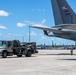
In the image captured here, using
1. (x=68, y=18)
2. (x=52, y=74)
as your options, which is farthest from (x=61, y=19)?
(x=52, y=74)

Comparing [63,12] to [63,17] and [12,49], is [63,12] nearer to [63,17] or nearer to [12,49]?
[63,17]

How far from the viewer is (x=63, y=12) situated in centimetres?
4569

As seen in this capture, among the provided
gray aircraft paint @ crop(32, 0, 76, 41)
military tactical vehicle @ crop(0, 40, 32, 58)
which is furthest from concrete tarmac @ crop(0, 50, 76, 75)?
gray aircraft paint @ crop(32, 0, 76, 41)

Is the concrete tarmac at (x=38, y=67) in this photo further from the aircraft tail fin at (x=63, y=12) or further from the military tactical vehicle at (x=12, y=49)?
the aircraft tail fin at (x=63, y=12)

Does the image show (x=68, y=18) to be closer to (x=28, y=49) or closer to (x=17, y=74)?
(x=28, y=49)

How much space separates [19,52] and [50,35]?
1450 centimetres

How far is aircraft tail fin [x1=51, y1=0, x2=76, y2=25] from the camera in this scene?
44312 mm

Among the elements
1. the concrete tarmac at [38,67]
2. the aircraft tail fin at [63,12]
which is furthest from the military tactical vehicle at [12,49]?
the aircraft tail fin at [63,12]

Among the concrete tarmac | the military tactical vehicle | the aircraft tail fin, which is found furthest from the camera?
the aircraft tail fin

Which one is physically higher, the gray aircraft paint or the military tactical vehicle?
the gray aircraft paint

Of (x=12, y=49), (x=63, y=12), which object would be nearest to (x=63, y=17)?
(x=63, y=12)

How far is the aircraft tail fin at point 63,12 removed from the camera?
145ft

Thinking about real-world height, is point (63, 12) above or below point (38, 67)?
above

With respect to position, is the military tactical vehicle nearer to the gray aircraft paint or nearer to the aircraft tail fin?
the gray aircraft paint
